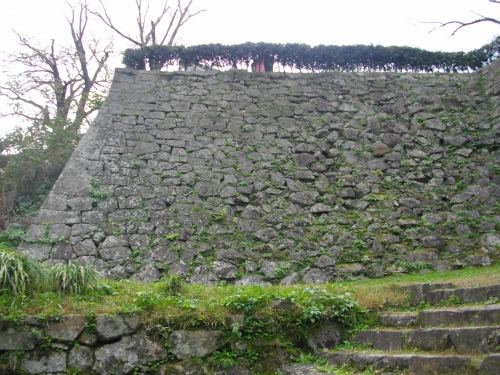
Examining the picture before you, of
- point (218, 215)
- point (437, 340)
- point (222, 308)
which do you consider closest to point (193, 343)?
point (222, 308)

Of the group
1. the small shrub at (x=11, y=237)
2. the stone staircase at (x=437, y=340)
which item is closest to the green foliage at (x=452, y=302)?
the stone staircase at (x=437, y=340)

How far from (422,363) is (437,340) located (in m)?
0.39

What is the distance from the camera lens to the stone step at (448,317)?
149 inches

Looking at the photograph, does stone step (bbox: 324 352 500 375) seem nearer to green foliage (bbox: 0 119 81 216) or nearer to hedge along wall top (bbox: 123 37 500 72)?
green foliage (bbox: 0 119 81 216)

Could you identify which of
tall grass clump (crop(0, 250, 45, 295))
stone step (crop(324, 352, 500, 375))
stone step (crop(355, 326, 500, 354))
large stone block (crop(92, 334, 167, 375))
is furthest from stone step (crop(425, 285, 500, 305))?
tall grass clump (crop(0, 250, 45, 295))

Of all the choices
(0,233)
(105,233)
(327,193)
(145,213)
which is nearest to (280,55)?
(327,193)

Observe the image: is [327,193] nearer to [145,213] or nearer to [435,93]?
[145,213]

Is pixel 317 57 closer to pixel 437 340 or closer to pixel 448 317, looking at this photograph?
pixel 448 317

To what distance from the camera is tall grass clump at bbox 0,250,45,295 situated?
4070 mm

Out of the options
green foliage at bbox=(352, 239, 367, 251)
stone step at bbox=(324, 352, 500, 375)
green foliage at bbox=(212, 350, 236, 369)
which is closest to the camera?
stone step at bbox=(324, 352, 500, 375)

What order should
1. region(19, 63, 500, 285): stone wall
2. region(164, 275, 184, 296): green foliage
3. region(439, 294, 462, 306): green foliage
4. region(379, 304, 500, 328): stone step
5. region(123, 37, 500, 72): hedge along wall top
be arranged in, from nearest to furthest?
region(379, 304, 500, 328): stone step
region(439, 294, 462, 306): green foliage
region(164, 275, 184, 296): green foliage
region(19, 63, 500, 285): stone wall
region(123, 37, 500, 72): hedge along wall top

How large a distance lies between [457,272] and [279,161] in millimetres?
3939

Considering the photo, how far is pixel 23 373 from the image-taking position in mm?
3730

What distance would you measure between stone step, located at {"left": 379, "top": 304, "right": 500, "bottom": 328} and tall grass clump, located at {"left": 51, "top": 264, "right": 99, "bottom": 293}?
3.07 meters
